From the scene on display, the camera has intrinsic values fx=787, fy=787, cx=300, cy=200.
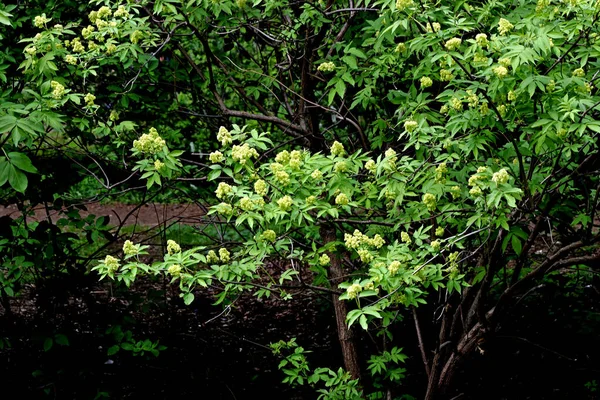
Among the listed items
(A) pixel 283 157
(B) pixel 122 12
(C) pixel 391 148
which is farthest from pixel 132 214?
(A) pixel 283 157

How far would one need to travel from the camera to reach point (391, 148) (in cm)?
398

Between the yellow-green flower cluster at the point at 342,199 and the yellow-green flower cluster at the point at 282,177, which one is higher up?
the yellow-green flower cluster at the point at 282,177

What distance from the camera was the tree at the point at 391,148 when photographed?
3.24 m

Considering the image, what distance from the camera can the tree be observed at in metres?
3.24

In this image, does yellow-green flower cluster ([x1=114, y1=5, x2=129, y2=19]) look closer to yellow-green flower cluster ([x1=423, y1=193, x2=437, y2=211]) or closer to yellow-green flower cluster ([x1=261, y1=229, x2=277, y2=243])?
yellow-green flower cluster ([x1=261, y1=229, x2=277, y2=243])

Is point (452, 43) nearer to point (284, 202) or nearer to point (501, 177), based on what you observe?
point (501, 177)

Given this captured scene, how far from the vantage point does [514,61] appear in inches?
117

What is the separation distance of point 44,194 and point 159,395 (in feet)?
5.66

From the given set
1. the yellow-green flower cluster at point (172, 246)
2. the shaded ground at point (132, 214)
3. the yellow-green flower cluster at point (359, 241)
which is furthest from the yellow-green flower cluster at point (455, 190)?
the shaded ground at point (132, 214)

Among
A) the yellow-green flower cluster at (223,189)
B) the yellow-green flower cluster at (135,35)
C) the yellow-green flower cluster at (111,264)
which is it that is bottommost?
the yellow-green flower cluster at (111,264)

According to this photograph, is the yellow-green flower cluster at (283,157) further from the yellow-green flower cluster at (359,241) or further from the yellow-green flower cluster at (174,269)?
the yellow-green flower cluster at (174,269)

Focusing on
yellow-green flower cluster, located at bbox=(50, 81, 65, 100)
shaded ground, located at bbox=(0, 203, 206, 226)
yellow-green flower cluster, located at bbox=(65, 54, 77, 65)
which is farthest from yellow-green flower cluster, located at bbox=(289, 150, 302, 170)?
shaded ground, located at bbox=(0, 203, 206, 226)

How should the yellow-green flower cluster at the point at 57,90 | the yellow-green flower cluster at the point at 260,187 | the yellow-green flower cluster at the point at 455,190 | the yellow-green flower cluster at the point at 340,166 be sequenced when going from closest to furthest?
the yellow-green flower cluster at the point at 260,187 < the yellow-green flower cluster at the point at 340,166 < the yellow-green flower cluster at the point at 455,190 < the yellow-green flower cluster at the point at 57,90

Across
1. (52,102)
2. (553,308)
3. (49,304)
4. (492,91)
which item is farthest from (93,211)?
(492,91)
